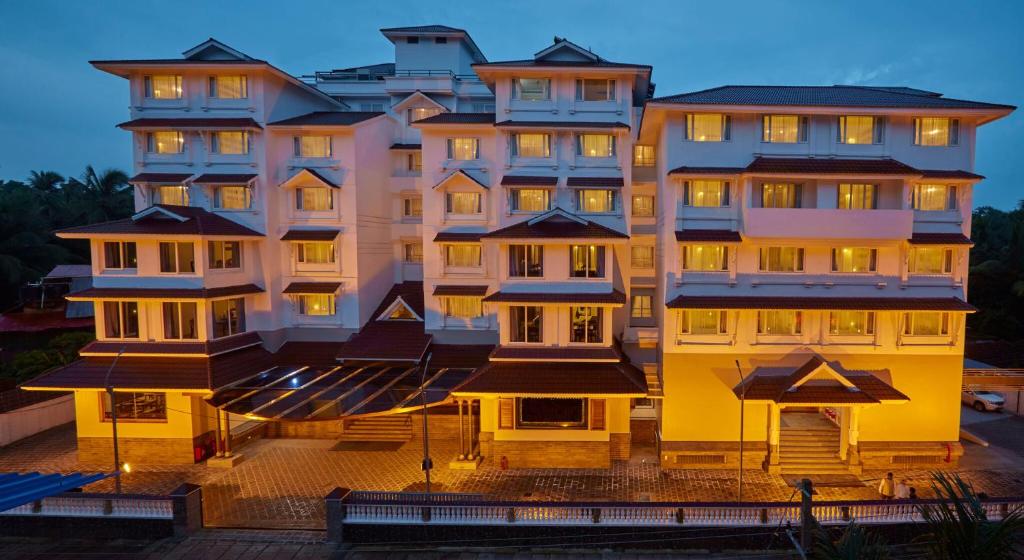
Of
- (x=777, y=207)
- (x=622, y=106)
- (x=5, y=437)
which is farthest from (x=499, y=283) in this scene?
(x=5, y=437)

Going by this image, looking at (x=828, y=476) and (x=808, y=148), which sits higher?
(x=808, y=148)

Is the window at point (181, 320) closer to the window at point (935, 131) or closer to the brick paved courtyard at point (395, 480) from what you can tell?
the brick paved courtyard at point (395, 480)

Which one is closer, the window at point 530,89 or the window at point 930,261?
the window at point 930,261

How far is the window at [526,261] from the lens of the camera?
80.7 feet

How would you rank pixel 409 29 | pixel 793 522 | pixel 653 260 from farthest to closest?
pixel 409 29
pixel 653 260
pixel 793 522

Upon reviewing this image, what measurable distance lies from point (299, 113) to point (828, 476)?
111 feet

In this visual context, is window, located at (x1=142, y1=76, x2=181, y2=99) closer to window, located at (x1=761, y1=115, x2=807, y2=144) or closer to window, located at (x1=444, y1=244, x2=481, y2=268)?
window, located at (x1=444, y1=244, x2=481, y2=268)

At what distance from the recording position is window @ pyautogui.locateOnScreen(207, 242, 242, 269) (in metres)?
25.9

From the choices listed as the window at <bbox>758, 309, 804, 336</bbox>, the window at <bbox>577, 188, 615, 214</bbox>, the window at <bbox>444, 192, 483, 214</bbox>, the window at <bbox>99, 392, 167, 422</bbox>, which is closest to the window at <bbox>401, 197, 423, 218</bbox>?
the window at <bbox>444, 192, 483, 214</bbox>

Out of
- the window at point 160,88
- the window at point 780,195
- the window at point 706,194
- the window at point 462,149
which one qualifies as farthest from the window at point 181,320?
the window at point 780,195

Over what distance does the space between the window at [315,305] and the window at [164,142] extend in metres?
10.5

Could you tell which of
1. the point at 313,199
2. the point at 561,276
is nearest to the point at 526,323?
the point at 561,276

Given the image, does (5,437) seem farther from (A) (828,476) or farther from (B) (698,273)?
(A) (828,476)

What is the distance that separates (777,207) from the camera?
2356 centimetres
